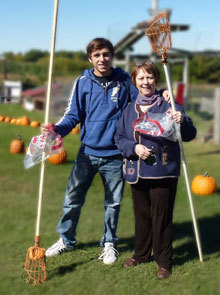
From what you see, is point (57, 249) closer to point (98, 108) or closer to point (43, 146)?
point (43, 146)

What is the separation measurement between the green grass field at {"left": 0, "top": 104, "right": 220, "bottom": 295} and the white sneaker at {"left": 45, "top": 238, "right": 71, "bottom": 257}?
81 mm

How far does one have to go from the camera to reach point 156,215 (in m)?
3.80

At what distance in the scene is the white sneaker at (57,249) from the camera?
4.35 meters

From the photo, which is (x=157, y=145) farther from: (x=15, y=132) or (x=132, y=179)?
(x=15, y=132)

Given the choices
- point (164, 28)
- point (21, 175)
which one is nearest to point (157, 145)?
point (164, 28)

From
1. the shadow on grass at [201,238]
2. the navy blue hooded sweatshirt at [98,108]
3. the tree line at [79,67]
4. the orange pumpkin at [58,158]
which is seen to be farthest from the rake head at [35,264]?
the tree line at [79,67]

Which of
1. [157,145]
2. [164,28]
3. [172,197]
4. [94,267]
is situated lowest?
[94,267]

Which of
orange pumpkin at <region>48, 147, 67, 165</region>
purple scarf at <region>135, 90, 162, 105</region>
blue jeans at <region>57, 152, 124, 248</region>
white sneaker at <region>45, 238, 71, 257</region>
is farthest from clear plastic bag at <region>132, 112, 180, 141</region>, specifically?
orange pumpkin at <region>48, 147, 67, 165</region>

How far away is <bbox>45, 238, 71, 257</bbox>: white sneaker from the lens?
4.35 meters

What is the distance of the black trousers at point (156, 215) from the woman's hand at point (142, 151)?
297 mm

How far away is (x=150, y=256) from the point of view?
166 inches

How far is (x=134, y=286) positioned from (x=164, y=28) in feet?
7.72

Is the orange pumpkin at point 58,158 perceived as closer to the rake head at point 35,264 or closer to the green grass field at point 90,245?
the green grass field at point 90,245

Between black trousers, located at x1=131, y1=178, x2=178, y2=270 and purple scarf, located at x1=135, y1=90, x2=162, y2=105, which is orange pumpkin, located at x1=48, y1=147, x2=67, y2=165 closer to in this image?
black trousers, located at x1=131, y1=178, x2=178, y2=270
